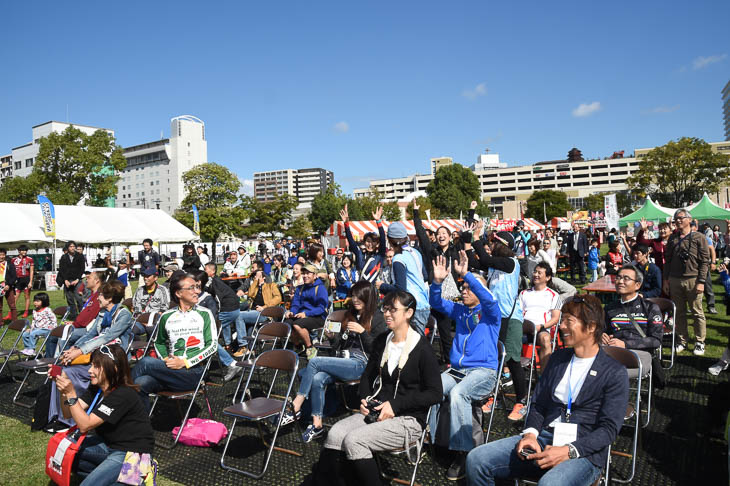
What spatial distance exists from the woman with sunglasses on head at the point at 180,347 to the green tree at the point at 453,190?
63923mm

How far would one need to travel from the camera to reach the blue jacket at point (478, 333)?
4.04 m

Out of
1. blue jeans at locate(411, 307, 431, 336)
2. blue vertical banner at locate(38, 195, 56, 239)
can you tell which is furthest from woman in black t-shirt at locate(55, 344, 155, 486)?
blue vertical banner at locate(38, 195, 56, 239)

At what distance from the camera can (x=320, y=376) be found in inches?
174

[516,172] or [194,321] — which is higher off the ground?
[516,172]

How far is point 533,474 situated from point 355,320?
90.1 inches

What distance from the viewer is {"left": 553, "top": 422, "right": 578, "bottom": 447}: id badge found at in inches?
107

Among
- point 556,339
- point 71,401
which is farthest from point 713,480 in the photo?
point 71,401

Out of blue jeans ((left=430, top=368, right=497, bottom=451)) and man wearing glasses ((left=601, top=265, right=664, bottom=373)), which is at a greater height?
man wearing glasses ((left=601, top=265, right=664, bottom=373))

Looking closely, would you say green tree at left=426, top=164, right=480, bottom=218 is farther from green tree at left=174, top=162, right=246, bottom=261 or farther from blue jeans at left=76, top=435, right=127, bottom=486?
blue jeans at left=76, top=435, right=127, bottom=486

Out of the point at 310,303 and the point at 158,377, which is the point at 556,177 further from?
the point at 158,377

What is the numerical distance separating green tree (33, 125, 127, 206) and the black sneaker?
39.5m

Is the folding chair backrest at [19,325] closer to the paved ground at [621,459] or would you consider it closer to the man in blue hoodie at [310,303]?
the paved ground at [621,459]

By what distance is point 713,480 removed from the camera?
3.50m

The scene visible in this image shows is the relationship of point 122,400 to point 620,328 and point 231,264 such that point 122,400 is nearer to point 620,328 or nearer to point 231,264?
point 620,328
